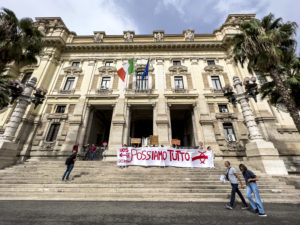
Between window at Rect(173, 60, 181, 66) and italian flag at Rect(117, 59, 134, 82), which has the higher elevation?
window at Rect(173, 60, 181, 66)

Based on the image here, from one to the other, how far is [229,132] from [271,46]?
8099 millimetres

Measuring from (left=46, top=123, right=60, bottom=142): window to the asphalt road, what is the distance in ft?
34.6

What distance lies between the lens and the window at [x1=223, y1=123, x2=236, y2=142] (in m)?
13.2

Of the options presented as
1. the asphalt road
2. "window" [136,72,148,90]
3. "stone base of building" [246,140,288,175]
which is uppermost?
"window" [136,72,148,90]

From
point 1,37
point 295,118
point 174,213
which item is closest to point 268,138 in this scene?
point 295,118

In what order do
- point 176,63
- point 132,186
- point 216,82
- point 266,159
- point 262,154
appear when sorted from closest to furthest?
point 132,186 → point 266,159 → point 262,154 → point 216,82 → point 176,63

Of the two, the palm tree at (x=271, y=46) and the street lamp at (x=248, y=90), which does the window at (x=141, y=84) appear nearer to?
the street lamp at (x=248, y=90)

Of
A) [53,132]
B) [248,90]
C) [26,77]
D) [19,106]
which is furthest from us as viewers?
[26,77]

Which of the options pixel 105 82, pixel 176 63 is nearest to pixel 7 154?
pixel 105 82

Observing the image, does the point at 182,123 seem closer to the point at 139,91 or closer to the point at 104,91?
the point at 139,91

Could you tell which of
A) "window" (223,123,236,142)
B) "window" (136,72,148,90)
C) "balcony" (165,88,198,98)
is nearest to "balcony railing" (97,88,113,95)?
"window" (136,72,148,90)

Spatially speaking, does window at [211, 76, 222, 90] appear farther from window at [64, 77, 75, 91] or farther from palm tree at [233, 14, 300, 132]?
window at [64, 77, 75, 91]

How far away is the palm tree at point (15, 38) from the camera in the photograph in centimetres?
889

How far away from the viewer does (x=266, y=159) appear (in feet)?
28.1
